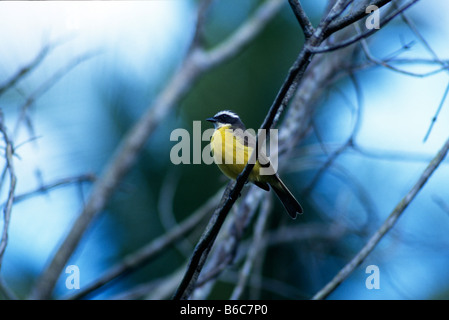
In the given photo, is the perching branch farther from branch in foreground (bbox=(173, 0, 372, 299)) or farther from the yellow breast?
the yellow breast

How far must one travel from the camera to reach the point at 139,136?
626 cm

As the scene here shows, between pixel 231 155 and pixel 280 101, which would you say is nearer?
pixel 280 101

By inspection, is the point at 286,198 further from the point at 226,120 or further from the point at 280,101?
the point at 280,101

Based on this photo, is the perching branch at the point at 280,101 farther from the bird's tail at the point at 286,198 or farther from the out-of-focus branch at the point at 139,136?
the out-of-focus branch at the point at 139,136

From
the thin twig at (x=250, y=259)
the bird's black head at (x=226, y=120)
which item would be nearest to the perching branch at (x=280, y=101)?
the thin twig at (x=250, y=259)

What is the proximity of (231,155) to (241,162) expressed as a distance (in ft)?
0.35

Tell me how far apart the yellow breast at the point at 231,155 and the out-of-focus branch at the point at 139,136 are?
1.68 m

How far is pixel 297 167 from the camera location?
568cm

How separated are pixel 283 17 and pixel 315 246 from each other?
3696 millimetres

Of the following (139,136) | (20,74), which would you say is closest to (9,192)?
(20,74)

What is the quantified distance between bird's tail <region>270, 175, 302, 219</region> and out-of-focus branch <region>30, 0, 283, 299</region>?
78.5 inches

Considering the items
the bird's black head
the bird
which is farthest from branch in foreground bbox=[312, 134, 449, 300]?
the bird's black head
